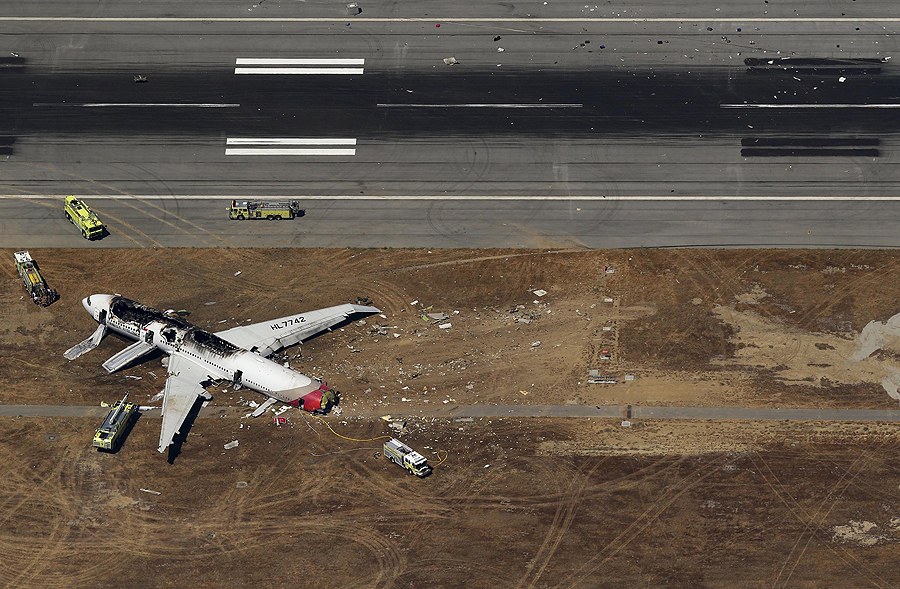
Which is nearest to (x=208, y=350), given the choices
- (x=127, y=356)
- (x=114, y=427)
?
(x=127, y=356)

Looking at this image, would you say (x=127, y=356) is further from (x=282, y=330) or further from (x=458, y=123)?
(x=458, y=123)

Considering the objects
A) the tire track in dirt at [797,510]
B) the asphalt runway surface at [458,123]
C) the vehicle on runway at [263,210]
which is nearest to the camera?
the tire track in dirt at [797,510]

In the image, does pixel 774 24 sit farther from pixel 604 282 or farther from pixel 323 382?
pixel 323 382

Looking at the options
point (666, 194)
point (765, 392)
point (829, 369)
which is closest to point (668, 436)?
point (765, 392)

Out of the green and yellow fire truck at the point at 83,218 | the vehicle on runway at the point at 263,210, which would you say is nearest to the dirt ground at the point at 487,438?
the green and yellow fire truck at the point at 83,218

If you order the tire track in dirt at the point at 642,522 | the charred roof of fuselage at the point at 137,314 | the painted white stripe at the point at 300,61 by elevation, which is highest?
the painted white stripe at the point at 300,61

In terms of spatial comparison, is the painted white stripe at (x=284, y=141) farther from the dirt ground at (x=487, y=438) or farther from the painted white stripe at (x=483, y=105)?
the dirt ground at (x=487, y=438)
